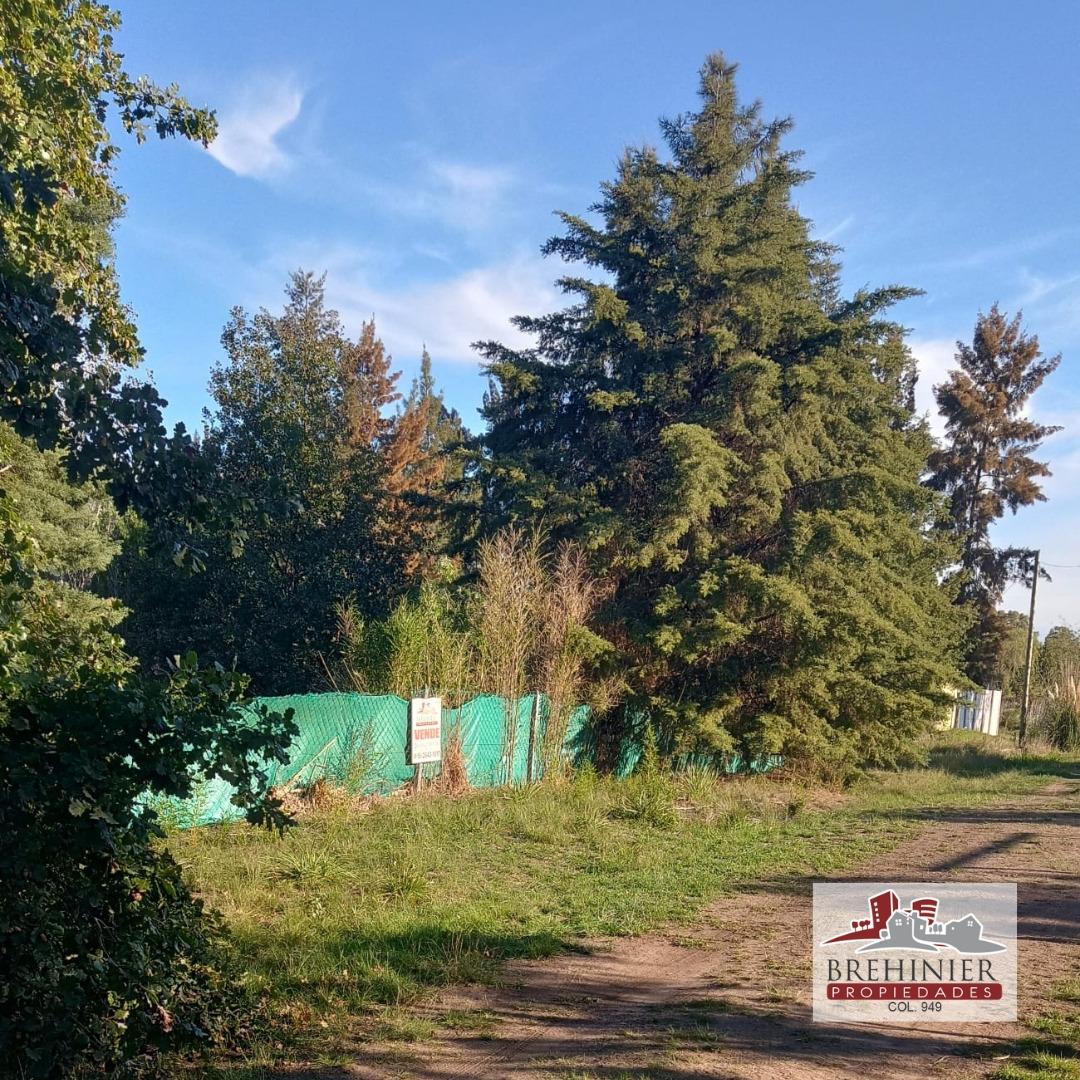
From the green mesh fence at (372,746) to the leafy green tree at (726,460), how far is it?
3093 millimetres

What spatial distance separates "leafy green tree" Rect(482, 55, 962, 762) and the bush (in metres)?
12.7

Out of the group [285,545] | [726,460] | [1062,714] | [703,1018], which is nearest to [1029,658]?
[1062,714]

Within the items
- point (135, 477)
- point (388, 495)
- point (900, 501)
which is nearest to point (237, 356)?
point (388, 495)

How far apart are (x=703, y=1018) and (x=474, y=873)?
13.2 feet

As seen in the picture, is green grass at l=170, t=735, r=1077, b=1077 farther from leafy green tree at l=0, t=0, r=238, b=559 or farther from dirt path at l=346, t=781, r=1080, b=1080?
leafy green tree at l=0, t=0, r=238, b=559

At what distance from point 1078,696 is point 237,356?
25.1m

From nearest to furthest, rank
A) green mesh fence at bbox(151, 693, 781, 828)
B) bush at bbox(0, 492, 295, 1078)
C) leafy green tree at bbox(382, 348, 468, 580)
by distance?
bush at bbox(0, 492, 295, 1078) < green mesh fence at bbox(151, 693, 781, 828) < leafy green tree at bbox(382, 348, 468, 580)

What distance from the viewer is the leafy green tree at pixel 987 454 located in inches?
1499

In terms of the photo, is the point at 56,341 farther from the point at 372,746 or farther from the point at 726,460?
the point at 726,460

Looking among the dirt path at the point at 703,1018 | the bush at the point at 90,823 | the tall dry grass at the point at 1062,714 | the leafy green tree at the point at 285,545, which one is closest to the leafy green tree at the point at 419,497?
the leafy green tree at the point at 285,545

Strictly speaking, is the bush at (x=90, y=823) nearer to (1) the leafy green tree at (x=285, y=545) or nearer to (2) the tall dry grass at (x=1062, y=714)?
(1) the leafy green tree at (x=285, y=545)

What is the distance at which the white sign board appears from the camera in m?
12.7

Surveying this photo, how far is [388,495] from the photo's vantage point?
2202 centimetres

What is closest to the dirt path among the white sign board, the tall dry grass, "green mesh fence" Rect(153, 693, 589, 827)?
"green mesh fence" Rect(153, 693, 589, 827)
